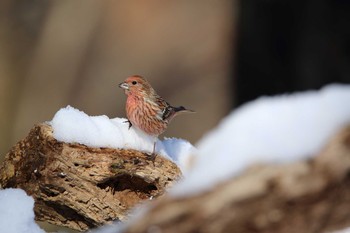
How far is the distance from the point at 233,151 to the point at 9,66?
→ 4025 millimetres

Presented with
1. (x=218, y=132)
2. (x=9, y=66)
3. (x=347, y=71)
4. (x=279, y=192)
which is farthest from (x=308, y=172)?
Answer: (x=9, y=66)

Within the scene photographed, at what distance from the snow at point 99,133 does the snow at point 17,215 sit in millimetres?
331

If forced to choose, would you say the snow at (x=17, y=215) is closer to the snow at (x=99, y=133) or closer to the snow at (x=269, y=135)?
the snow at (x=99, y=133)

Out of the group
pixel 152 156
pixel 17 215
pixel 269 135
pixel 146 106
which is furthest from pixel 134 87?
pixel 269 135

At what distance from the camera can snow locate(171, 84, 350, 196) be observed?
123cm

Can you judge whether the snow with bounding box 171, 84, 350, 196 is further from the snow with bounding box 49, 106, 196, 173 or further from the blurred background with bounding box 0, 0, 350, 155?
the blurred background with bounding box 0, 0, 350, 155

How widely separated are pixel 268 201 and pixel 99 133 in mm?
1253

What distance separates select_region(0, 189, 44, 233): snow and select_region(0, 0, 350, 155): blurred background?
2794 millimetres

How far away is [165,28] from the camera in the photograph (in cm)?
509

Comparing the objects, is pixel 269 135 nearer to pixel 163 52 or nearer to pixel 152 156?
pixel 152 156

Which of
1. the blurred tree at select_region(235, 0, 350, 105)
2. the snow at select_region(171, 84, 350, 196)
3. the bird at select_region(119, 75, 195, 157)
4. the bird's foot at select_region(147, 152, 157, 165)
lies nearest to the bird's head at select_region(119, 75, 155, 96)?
the bird at select_region(119, 75, 195, 157)

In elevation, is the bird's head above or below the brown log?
above

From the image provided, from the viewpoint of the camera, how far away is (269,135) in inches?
49.5

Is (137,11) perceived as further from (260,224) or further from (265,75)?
(260,224)
